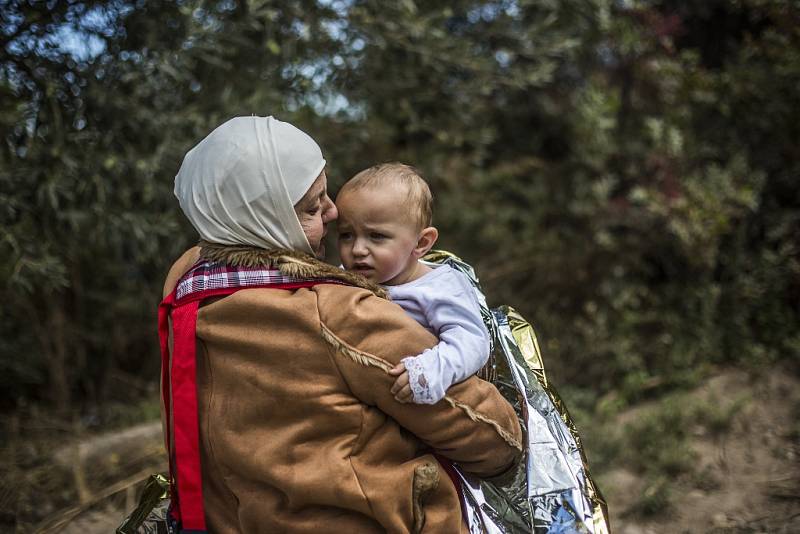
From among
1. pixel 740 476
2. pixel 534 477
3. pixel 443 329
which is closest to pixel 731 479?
pixel 740 476

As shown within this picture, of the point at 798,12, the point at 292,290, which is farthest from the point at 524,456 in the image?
the point at 798,12

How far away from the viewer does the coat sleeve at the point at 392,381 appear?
1.68m

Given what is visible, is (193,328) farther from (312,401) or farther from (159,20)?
(159,20)

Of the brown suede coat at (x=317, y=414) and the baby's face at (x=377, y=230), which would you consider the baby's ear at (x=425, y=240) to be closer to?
the baby's face at (x=377, y=230)

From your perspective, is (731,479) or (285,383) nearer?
(285,383)

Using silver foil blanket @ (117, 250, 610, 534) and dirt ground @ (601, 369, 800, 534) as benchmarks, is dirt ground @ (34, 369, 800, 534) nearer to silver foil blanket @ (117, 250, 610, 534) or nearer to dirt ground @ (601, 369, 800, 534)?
dirt ground @ (601, 369, 800, 534)

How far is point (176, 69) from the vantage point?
346 centimetres

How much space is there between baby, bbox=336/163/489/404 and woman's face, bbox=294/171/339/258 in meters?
0.07

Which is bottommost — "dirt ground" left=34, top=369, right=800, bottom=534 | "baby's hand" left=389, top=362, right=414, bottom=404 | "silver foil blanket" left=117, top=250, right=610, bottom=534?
"dirt ground" left=34, top=369, right=800, bottom=534

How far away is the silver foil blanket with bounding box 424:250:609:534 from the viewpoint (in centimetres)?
194

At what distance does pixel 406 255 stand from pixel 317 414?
542 millimetres

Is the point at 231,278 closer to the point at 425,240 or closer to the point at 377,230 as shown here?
the point at 377,230

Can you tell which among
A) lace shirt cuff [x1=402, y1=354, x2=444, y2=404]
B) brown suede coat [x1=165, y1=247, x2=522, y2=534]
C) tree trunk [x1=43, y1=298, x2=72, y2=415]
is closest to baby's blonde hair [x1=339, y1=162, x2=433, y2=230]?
brown suede coat [x1=165, y1=247, x2=522, y2=534]

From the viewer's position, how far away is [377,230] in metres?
1.94
